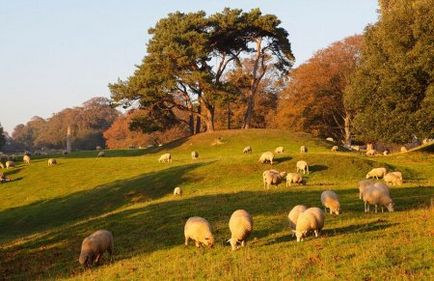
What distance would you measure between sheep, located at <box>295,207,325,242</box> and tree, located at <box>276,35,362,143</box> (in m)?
67.1

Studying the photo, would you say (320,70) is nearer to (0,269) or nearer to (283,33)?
(283,33)

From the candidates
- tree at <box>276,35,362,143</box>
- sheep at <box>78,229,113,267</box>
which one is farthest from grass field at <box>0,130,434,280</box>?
tree at <box>276,35,362,143</box>

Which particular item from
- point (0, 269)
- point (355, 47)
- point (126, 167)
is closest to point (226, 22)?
point (355, 47)

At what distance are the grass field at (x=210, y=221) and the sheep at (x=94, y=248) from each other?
1.73 ft

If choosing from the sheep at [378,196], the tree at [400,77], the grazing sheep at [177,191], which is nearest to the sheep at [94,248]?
the sheep at [378,196]

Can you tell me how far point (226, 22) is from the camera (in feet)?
251

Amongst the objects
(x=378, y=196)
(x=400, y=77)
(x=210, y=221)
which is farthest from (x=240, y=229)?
(x=400, y=77)

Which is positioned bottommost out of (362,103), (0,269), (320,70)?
(0,269)

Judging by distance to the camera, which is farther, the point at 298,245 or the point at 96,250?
the point at 96,250

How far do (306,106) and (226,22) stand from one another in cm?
2005

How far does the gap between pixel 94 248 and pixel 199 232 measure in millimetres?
4089

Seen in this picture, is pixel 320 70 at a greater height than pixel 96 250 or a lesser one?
greater

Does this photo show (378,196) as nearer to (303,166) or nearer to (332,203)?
(332,203)

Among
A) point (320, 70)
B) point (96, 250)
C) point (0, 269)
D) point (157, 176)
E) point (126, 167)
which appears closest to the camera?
point (96, 250)
